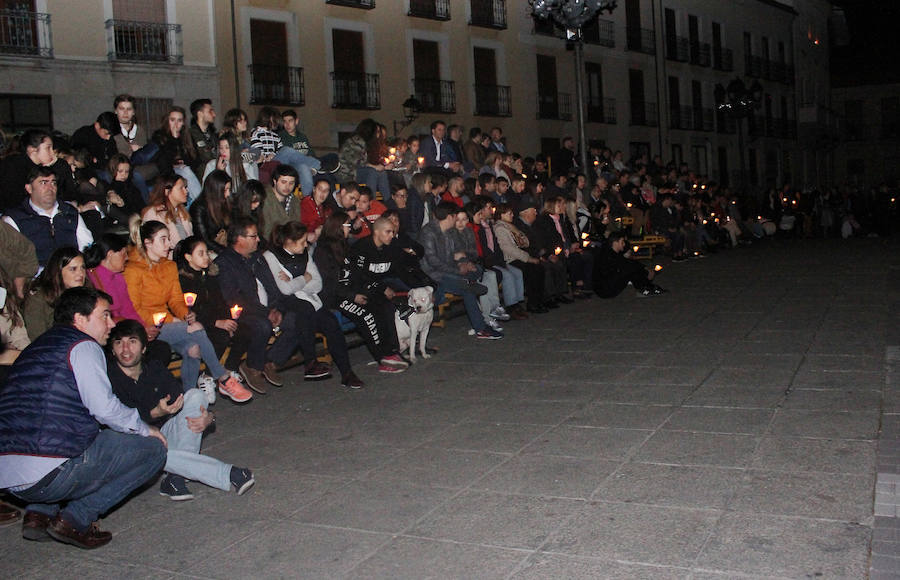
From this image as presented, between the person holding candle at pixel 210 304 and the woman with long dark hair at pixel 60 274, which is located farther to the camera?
the person holding candle at pixel 210 304

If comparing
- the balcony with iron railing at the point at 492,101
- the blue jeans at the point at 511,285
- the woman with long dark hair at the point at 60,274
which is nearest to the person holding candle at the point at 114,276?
the woman with long dark hair at the point at 60,274

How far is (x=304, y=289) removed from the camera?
8.93 metres

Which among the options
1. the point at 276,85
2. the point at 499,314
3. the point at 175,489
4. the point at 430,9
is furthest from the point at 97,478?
the point at 430,9

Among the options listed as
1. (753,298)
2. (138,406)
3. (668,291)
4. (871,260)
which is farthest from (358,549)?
(871,260)

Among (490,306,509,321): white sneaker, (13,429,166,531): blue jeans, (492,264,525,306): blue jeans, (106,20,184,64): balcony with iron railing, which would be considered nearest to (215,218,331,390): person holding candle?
(490,306,509,321): white sneaker

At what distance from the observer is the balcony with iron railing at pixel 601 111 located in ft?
112

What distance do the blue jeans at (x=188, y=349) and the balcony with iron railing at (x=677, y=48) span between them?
34.2 metres

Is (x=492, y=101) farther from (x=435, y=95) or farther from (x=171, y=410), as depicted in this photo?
(x=171, y=410)

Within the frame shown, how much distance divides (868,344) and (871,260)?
9615 millimetres

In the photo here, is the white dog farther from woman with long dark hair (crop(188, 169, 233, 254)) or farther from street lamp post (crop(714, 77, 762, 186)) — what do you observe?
street lamp post (crop(714, 77, 762, 186))

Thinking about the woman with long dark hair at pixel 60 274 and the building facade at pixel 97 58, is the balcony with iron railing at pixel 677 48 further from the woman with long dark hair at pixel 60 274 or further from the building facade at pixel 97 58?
the woman with long dark hair at pixel 60 274

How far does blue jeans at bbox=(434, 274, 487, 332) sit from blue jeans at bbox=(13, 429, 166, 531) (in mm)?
6073

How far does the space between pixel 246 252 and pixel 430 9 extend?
20.4 m

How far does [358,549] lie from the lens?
4508 millimetres
